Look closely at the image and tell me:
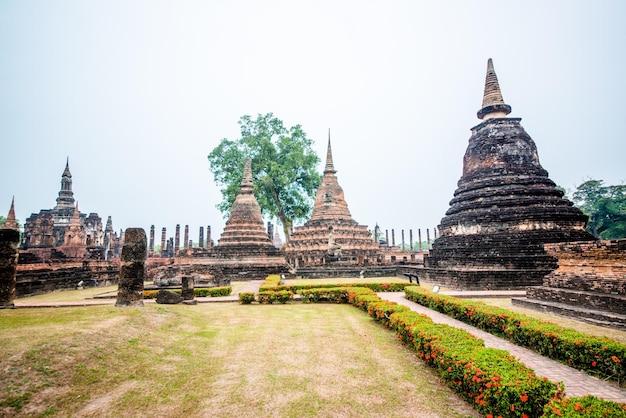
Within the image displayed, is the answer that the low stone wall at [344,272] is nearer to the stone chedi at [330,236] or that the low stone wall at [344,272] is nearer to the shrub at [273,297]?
the stone chedi at [330,236]

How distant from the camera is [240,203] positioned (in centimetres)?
2783

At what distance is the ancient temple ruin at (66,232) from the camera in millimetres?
29061

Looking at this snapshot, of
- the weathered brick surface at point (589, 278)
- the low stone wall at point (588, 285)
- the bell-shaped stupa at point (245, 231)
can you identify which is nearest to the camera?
the low stone wall at point (588, 285)

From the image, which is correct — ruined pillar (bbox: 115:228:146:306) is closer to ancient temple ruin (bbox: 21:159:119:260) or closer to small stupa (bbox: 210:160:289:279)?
small stupa (bbox: 210:160:289:279)

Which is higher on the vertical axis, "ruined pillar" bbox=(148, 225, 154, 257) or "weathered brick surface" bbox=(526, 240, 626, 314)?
"ruined pillar" bbox=(148, 225, 154, 257)

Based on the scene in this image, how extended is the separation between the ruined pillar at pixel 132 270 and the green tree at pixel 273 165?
23.4m

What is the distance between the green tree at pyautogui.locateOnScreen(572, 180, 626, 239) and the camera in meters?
33.4

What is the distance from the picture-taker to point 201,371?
5531 millimetres

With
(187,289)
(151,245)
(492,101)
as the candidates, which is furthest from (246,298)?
(151,245)

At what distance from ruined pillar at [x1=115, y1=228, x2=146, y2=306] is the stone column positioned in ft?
11.8

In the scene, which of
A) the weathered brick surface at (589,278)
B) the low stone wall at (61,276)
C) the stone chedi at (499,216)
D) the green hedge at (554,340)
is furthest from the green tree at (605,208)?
the low stone wall at (61,276)

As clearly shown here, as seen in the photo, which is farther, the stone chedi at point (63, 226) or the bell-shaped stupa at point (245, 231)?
the stone chedi at point (63, 226)

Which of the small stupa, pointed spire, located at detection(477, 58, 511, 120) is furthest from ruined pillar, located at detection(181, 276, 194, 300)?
pointed spire, located at detection(477, 58, 511, 120)

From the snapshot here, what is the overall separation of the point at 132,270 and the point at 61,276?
1057 centimetres
